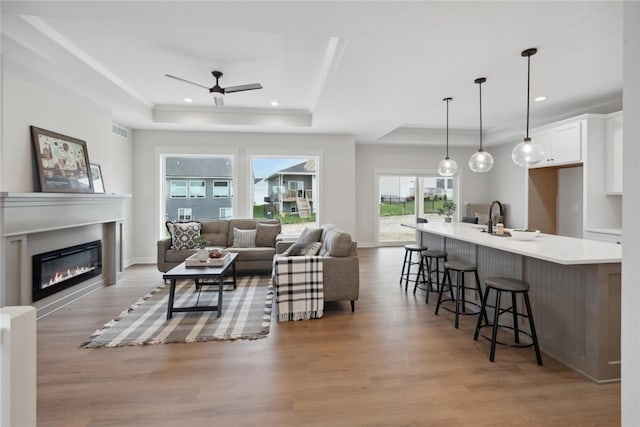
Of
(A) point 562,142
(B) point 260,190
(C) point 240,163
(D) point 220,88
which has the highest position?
(D) point 220,88

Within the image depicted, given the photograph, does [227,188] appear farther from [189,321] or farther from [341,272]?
[341,272]

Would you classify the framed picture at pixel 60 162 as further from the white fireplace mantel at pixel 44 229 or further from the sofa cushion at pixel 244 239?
the sofa cushion at pixel 244 239

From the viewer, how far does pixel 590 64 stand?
140 inches

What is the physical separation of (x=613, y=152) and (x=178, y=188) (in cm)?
751

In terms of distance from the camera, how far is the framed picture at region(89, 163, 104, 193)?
15.5 feet

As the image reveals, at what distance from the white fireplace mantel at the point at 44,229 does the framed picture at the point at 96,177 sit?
10.2 inches

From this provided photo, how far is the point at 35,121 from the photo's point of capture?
3.63 metres

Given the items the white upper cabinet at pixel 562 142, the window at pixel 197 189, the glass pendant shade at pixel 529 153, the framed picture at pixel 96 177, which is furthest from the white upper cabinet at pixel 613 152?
the framed picture at pixel 96 177

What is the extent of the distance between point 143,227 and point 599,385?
6957 millimetres

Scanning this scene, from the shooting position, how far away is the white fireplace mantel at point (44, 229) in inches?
118

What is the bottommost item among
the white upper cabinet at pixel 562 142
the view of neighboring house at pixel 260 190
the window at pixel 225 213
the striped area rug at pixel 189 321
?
the striped area rug at pixel 189 321

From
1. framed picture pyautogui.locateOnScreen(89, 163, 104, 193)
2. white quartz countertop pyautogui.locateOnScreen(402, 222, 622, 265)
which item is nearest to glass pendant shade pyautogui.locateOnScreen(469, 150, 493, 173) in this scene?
white quartz countertop pyautogui.locateOnScreen(402, 222, 622, 265)

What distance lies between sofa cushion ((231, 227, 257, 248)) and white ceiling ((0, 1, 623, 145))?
204cm

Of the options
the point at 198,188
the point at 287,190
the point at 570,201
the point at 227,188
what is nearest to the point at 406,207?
the point at 287,190
